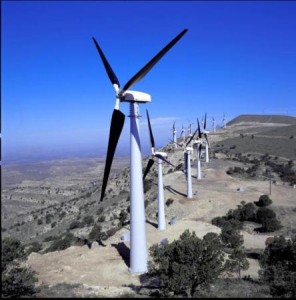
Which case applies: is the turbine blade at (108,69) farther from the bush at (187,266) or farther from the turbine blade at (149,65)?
the bush at (187,266)

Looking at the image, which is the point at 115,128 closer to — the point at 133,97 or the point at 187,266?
the point at 133,97

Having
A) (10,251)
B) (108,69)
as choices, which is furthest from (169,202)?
(10,251)

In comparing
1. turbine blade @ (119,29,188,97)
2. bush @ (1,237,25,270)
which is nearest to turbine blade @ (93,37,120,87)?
turbine blade @ (119,29,188,97)

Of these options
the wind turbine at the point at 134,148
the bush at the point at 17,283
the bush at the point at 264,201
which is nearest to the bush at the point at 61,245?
the wind turbine at the point at 134,148

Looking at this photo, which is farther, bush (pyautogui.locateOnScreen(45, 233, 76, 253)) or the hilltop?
bush (pyautogui.locateOnScreen(45, 233, 76, 253))

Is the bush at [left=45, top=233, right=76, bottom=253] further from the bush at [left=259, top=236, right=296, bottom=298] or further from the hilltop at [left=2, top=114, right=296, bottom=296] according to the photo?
the bush at [left=259, top=236, right=296, bottom=298]

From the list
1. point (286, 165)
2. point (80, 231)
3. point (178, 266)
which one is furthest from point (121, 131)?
point (286, 165)

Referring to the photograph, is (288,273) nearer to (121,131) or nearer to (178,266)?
(178,266)
